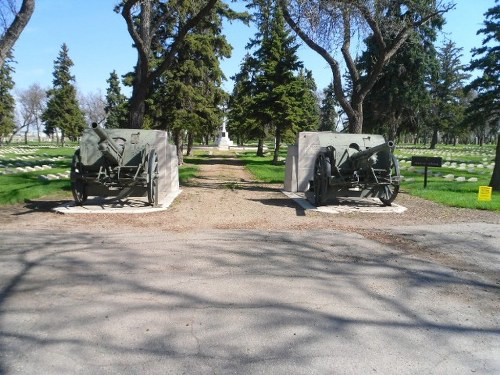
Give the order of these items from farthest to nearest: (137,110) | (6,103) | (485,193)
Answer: (6,103) → (137,110) → (485,193)

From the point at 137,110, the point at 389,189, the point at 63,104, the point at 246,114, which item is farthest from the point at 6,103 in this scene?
the point at 389,189

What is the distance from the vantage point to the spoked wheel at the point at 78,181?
9.76 meters

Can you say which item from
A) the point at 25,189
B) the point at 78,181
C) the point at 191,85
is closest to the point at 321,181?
the point at 78,181

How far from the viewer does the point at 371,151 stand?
9555 millimetres

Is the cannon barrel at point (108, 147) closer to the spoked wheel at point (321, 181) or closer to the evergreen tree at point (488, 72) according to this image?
the spoked wheel at point (321, 181)

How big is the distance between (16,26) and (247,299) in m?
9.36

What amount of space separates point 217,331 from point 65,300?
159 cm

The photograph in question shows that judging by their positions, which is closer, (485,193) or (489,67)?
(485,193)

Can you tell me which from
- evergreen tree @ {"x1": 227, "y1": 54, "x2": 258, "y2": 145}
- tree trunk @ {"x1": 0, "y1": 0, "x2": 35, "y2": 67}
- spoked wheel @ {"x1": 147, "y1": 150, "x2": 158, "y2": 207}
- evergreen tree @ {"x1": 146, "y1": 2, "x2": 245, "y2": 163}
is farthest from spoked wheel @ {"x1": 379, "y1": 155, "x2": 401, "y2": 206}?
evergreen tree @ {"x1": 227, "y1": 54, "x2": 258, "y2": 145}

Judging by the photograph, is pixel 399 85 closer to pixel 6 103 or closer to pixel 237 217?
pixel 237 217

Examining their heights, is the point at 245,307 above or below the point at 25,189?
below

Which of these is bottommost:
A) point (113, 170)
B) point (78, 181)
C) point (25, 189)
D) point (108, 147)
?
point (25, 189)

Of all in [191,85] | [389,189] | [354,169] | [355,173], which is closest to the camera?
[355,173]

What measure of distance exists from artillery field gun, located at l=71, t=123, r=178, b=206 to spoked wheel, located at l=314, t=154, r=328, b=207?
149 inches
